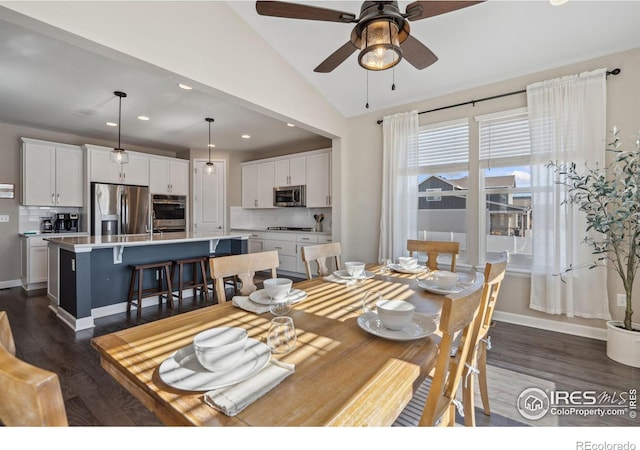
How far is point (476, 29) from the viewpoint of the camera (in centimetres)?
277

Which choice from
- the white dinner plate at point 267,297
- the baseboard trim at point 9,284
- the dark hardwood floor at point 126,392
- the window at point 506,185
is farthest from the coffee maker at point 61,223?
the window at point 506,185

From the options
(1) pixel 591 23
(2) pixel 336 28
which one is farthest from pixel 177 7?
(1) pixel 591 23

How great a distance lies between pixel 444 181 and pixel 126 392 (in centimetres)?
383

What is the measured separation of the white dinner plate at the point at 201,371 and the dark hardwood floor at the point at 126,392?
130 centimetres

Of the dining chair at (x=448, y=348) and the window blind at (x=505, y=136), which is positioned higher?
the window blind at (x=505, y=136)

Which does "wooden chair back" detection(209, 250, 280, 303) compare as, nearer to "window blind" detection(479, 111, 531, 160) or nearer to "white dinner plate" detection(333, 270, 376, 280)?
"white dinner plate" detection(333, 270, 376, 280)

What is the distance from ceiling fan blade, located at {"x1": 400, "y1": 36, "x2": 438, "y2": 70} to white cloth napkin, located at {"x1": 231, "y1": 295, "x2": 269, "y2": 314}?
74.0 inches

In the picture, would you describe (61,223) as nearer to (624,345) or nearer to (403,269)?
(403,269)

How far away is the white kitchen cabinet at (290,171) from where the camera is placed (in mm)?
5586

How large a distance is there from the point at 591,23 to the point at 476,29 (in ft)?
3.00

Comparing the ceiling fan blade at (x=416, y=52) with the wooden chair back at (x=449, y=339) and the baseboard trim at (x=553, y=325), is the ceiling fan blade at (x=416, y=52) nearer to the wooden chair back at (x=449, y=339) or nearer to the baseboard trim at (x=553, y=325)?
the wooden chair back at (x=449, y=339)

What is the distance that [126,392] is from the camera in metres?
2.00
